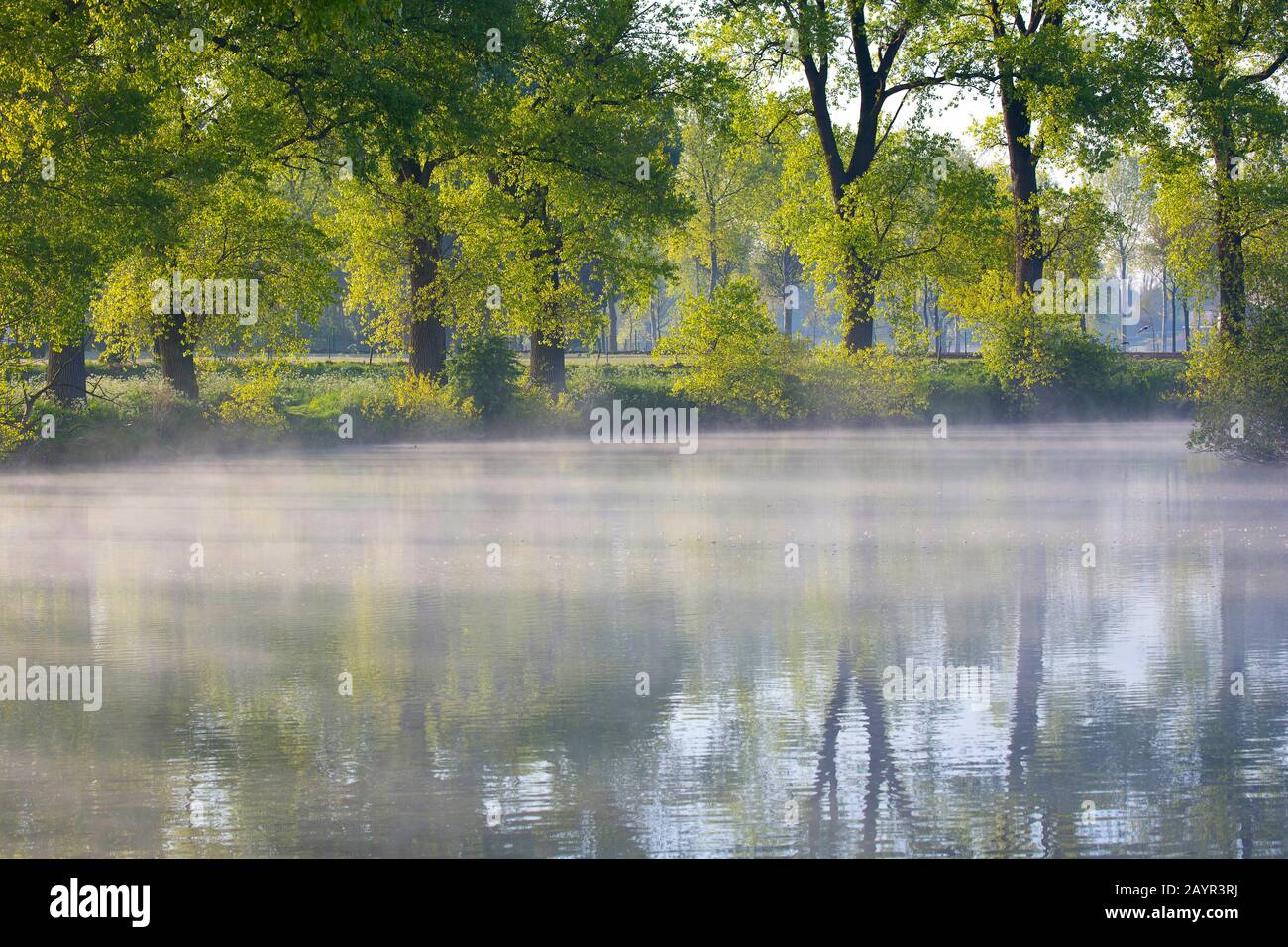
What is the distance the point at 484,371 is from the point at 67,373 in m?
11.6

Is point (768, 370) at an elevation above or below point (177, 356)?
below

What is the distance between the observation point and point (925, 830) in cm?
707

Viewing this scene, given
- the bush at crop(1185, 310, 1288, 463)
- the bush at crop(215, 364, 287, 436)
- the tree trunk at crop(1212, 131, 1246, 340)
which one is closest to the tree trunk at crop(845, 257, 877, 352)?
the tree trunk at crop(1212, 131, 1246, 340)

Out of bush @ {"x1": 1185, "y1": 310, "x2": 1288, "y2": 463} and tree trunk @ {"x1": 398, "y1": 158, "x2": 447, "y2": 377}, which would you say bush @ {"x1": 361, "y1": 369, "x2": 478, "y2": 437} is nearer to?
tree trunk @ {"x1": 398, "y1": 158, "x2": 447, "y2": 377}

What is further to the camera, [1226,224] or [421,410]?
[1226,224]

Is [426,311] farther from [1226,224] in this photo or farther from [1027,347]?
[1226,224]

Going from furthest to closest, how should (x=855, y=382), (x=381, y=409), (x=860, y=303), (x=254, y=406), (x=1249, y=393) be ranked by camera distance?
(x=860, y=303) < (x=855, y=382) < (x=381, y=409) < (x=254, y=406) < (x=1249, y=393)

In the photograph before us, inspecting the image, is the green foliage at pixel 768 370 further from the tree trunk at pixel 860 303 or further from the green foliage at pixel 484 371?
the green foliage at pixel 484 371

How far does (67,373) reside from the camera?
113ft

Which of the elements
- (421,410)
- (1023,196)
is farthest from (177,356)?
(1023,196)

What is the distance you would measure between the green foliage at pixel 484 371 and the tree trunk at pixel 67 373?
10.6 m

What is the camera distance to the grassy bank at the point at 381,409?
33438mm

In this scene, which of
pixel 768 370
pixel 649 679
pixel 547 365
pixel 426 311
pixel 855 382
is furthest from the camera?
pixel 547 365

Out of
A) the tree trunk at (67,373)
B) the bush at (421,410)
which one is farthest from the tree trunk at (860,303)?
the tree trunk at (67,373)
